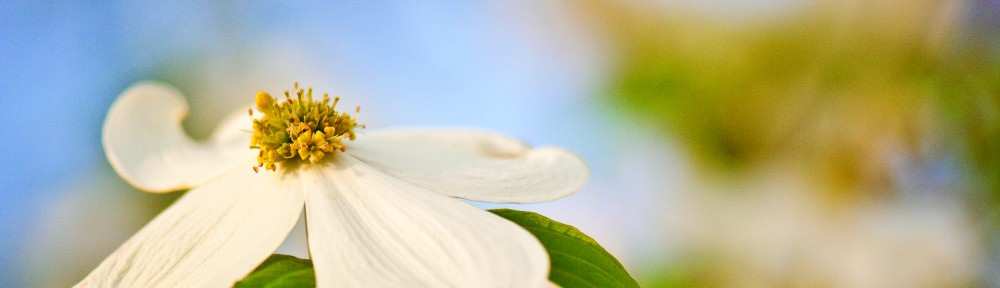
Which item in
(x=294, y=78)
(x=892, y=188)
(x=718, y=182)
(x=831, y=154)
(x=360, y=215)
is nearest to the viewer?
(x=360, y=215)

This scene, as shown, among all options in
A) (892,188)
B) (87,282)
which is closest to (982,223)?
(892,188)

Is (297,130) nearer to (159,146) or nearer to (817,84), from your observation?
(159,146)

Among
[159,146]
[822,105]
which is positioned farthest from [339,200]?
[822,105]

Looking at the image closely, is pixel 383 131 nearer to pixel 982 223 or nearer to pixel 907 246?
pixel 982 223

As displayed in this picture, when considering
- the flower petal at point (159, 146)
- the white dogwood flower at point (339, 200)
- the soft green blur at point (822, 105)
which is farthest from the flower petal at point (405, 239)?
the soft green blur at point (822, 105)

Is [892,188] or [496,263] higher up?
[892,188]
